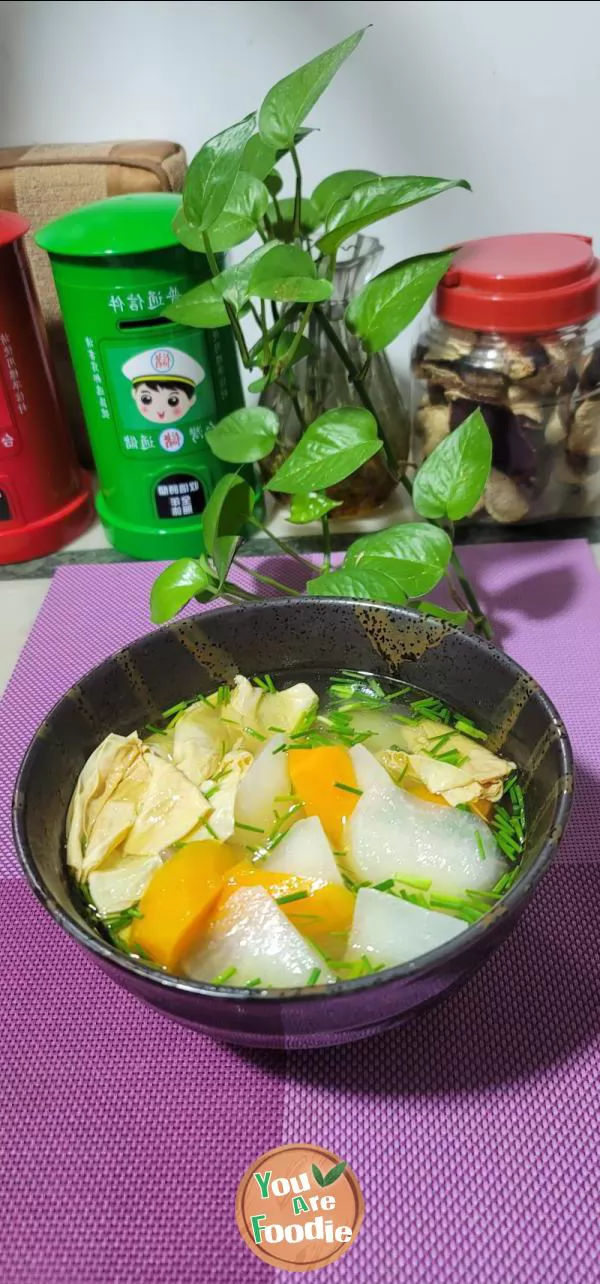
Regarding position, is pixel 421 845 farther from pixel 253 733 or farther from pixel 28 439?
pixel 28 439

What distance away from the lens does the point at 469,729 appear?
2.12 feet

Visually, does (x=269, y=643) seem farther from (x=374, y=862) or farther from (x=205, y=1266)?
(x=205, y=1266)

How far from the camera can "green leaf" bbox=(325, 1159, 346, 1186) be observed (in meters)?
0.51

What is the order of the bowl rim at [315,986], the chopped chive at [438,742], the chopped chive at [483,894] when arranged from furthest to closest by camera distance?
the chopped chive at [438,742]
the chopped chive at [483,894]
the bowl rim at [315,986]

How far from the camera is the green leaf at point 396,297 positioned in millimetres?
786

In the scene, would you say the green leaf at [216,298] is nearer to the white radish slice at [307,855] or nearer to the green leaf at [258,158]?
the green leaf at [258,158]

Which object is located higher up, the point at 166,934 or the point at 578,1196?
the point at 166,934

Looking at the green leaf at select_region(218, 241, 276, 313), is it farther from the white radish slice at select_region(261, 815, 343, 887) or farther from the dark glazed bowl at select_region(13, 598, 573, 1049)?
the white radish slice at select_region(261, 815, 343, 887)

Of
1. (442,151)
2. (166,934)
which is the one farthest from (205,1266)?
(442,151)

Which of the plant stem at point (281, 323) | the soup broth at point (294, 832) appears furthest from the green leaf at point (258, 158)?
the soup broth at point (294, 832)

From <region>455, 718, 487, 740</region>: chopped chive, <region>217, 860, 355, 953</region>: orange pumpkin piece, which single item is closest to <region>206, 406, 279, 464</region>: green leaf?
<region>455, 718, 487, 740</region>: chopped chive

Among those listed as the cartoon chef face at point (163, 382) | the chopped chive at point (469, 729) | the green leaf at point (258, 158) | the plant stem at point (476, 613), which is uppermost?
the green leaf at point (258, 158)

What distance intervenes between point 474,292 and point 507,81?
319 mm

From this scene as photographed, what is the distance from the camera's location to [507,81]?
1035 millimetres
